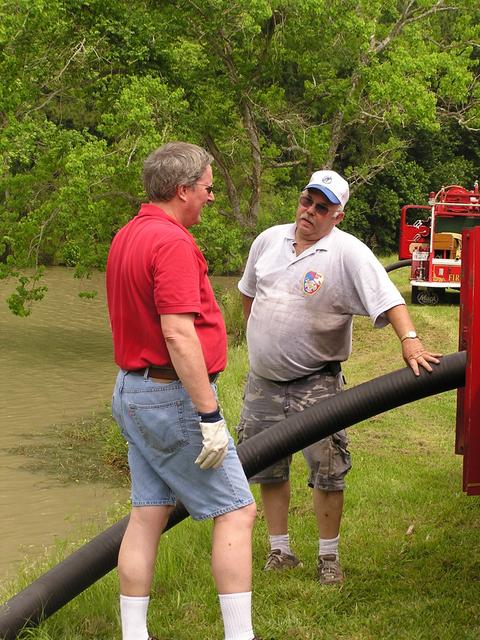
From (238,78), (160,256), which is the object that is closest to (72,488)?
(160,256)

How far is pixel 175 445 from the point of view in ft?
11.8

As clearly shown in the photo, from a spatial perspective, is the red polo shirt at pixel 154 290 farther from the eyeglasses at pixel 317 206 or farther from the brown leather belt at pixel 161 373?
the eyeglasses at pixel 317 206

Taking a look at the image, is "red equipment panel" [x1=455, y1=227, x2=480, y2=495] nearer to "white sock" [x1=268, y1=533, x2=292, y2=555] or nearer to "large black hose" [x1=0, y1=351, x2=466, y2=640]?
"large black hose" [x1=0, y1=351, x2=466, y2=640]

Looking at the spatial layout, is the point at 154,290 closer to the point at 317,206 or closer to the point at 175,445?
the point at 175,445

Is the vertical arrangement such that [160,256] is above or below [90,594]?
above

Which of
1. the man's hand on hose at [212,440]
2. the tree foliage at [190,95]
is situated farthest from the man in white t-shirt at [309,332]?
the tree foliage at [190,95]

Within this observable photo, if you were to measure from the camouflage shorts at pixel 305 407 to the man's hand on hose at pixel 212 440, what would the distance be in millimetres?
1231

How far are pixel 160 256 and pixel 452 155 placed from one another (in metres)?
38.5

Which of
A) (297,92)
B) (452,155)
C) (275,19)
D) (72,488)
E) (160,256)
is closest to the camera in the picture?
(160,256)

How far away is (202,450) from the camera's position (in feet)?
11.6

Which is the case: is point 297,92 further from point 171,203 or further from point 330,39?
point 171,203

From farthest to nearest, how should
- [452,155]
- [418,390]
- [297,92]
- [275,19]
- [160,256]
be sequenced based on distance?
[452,155] < [297,92] < [275,19] < [418,390] < [160,256]

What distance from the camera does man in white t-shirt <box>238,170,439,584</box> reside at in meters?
4.59

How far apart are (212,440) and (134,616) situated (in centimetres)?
75
